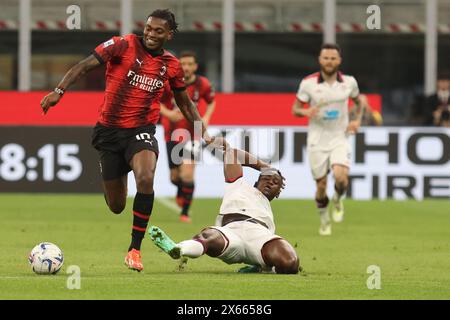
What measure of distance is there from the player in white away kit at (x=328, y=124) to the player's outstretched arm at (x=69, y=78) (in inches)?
241

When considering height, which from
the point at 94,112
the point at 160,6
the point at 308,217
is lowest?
the point at 308,217

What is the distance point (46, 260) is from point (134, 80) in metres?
1.91

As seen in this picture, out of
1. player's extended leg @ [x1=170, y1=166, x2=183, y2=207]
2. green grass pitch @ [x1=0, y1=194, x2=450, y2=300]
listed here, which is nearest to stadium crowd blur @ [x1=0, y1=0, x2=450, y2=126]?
green grass pitch @ [x1=0, y1=194, x2=450, y2=300]

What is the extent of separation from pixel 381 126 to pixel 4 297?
15038mm

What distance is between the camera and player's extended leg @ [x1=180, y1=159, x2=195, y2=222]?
19156 mm

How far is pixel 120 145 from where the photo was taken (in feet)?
40.7

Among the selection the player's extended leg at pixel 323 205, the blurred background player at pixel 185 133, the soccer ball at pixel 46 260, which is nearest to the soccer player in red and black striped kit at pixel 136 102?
the soccer ball at pixel 46 260

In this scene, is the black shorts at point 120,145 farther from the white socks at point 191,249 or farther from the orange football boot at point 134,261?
the white socks at point 191,249

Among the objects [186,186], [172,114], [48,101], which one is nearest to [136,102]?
[48,101]

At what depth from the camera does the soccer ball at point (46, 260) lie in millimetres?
11383

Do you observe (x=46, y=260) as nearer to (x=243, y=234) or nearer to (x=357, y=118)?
(x=243, y=234)

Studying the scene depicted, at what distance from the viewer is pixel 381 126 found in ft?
79.0
